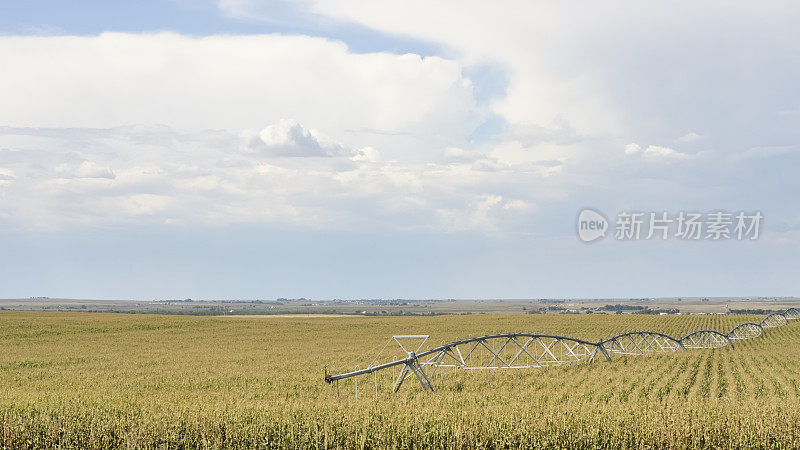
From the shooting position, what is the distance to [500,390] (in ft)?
121

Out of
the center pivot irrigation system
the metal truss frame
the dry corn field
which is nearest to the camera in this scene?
the dry corn field

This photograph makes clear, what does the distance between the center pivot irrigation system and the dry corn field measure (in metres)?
1.32

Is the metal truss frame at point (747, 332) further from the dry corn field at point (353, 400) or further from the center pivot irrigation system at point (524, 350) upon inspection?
the dry corn field at point (353, 400)

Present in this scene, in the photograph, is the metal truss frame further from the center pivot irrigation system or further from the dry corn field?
the dry corn field

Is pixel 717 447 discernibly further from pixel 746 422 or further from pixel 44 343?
pixel 44 343

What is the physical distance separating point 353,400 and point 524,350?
3687 cm

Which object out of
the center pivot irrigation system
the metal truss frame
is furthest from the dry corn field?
the metal truss frame

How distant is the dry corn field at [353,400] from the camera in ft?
73.5

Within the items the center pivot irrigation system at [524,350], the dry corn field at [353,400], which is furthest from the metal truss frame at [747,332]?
the dry corn field at [353,400]

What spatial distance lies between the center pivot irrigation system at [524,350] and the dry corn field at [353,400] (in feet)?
4.33

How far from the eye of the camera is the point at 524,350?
65.7 meters

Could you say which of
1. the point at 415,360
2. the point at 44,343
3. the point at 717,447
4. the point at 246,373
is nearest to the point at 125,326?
the point at 44,343

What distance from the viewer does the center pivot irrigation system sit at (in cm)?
3834

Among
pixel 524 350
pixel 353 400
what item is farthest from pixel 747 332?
pixel 353 400
